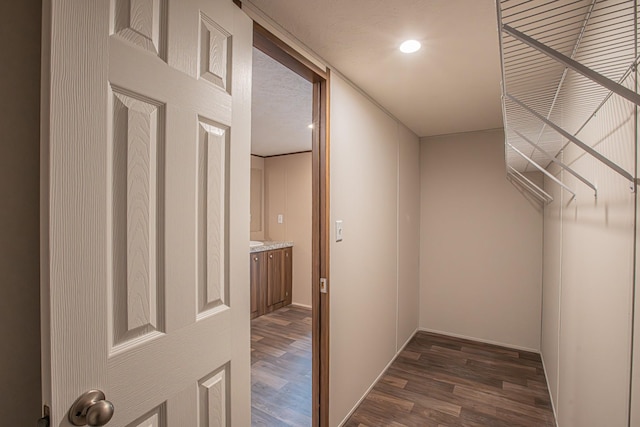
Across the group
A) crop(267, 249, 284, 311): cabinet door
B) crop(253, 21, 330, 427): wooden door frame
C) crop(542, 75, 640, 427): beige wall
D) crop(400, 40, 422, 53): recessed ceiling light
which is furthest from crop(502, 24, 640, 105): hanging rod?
crop(267, 249, 284, 311): cabinet door

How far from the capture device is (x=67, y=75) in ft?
2.26

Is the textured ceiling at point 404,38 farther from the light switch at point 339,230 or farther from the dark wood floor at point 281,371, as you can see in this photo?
the dark wood floor at point 281,371

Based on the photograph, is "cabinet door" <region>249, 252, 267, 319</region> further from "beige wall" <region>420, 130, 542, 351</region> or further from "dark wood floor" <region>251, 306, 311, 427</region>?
"beige wall" <region>420, 130, 542, 351</region>

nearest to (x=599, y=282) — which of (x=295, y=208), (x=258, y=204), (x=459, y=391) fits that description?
(x=459, y=391)

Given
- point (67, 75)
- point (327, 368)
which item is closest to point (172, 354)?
point (67, 75)

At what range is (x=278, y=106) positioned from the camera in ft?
9.15

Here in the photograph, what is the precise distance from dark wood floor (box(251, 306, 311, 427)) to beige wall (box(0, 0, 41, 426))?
1.74 meters

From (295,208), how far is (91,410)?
421 cm

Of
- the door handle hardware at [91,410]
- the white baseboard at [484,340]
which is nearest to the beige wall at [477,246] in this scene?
the white baseboard at [484,340]

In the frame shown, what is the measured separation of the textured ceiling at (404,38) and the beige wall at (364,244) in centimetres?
23

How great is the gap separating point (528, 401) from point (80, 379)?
2.87 m

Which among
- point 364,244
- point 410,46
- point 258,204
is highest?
point 410,46

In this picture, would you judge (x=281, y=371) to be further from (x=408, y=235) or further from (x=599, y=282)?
(x=599, y=282)

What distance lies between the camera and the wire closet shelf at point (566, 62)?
→ 63 centimetres
